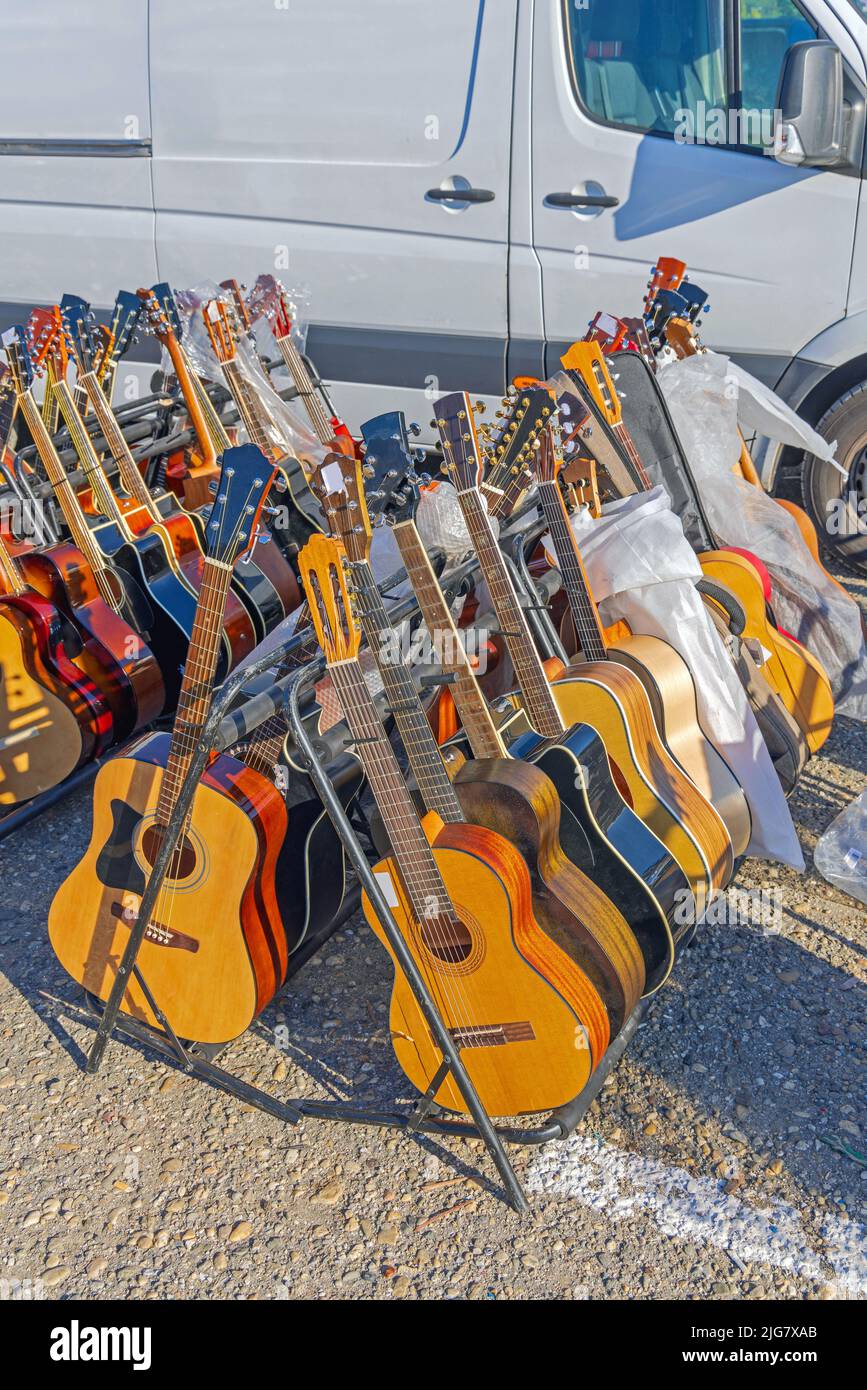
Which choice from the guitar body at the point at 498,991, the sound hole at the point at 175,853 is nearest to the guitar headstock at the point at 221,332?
the sound hole at the point at 175,853

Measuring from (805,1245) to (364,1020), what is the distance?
3.41ft

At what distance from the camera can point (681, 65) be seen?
444 centimetres

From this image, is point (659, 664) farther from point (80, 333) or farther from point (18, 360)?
point (80, 333)

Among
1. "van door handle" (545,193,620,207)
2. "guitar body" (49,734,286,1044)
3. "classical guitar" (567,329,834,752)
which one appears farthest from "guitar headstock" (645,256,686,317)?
"guitar body" (49,734,286,1044)

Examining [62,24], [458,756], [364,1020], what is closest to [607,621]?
[458,756]

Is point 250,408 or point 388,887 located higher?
point 250,408

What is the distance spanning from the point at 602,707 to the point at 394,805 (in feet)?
2.00

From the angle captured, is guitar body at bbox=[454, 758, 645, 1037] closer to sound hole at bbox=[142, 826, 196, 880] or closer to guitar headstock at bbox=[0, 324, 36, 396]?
sound hole at bbox=[142, 826, 196, 880]

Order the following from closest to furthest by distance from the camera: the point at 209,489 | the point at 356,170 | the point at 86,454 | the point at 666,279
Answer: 1. the point at 86,454
2. the point at 666,279
3. the point at 209,489
4. the point at 356,170

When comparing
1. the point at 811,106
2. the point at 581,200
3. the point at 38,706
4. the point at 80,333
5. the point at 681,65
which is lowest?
the point at 38,706

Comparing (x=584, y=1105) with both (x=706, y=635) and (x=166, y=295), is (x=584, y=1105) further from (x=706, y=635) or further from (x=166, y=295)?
(x=166, y=295)

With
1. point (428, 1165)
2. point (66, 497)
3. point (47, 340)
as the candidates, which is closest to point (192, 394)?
point (47, 340)
